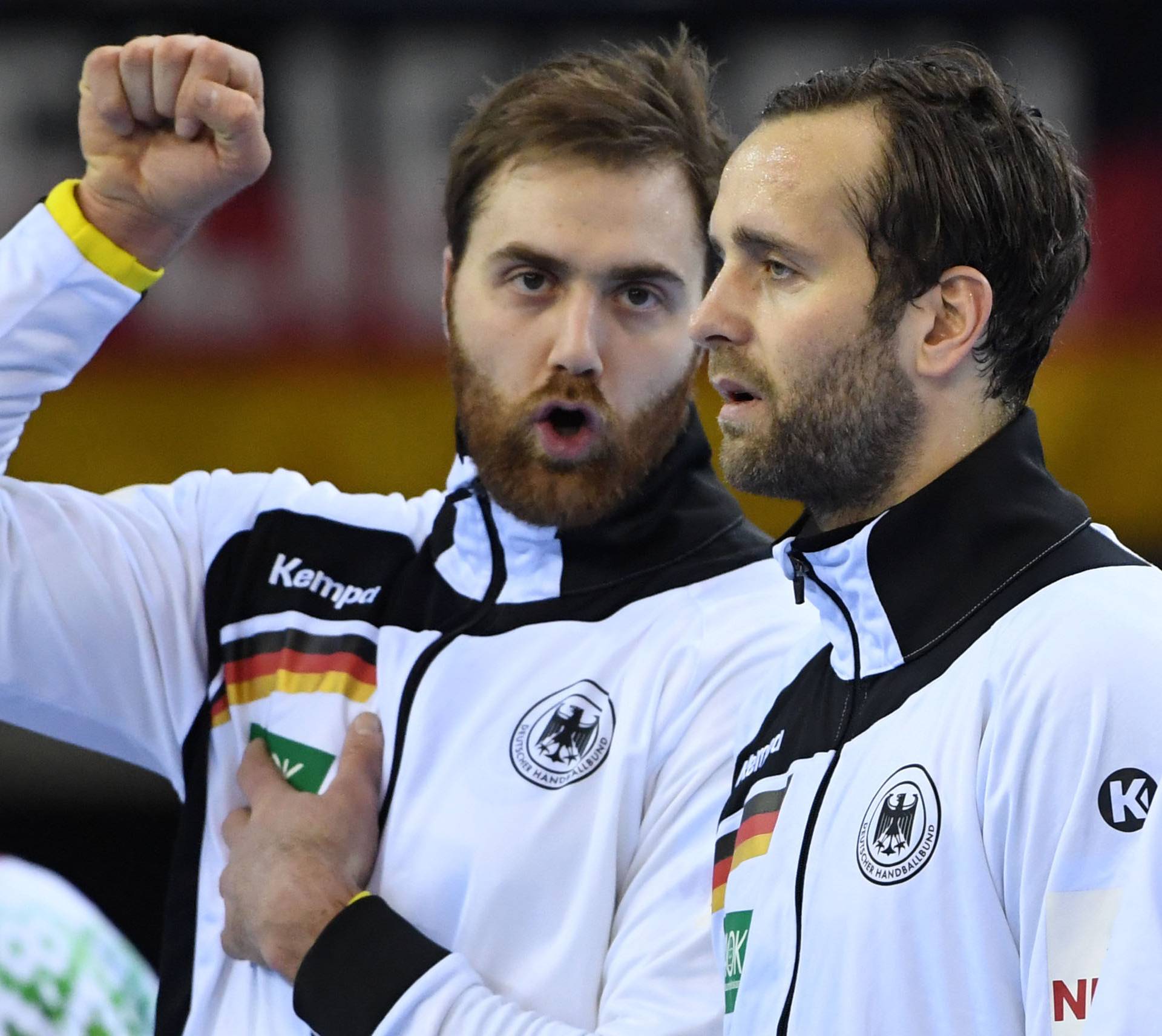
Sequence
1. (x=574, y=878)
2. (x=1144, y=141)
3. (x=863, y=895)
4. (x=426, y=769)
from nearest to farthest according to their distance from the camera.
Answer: (x=863, y=895) < (x=574, y=878) < (x=426, y=769) < (x=1144, y=141)

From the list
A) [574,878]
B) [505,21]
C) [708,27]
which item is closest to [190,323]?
[505,21]

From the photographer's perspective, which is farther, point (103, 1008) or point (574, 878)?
point (103, 1008)

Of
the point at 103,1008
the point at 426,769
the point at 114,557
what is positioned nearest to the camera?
the point at 426,769

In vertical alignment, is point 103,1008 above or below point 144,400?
below

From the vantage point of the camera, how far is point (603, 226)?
2.25m

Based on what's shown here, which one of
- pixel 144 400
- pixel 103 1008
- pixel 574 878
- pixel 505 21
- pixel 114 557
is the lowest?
pixel 103 1008

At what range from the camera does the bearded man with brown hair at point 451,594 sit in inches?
79.5

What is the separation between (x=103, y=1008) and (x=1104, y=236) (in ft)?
9.64

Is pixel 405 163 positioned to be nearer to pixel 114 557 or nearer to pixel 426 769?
pixel 114 557

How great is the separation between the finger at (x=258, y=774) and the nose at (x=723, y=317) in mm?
820

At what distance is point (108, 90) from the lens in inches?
88.7

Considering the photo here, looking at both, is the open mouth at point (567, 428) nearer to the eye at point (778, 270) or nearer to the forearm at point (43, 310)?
the eye at point (778, 270)

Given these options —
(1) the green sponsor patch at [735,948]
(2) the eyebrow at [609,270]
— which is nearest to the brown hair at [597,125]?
(2) the eyebrow at [609,270]

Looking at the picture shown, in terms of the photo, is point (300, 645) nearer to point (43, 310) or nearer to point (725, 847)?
point (43, 310)
